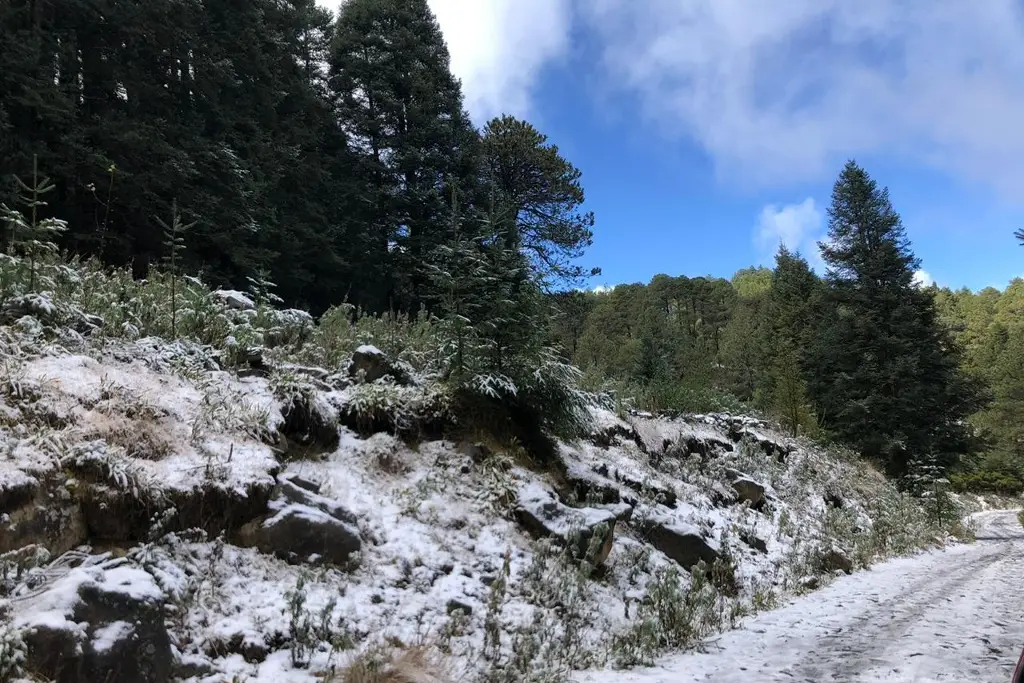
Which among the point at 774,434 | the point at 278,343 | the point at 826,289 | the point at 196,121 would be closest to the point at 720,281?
the point at 826,289

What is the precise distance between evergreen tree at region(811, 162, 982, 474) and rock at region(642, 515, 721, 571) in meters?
15.8

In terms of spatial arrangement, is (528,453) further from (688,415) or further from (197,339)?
(688,415)

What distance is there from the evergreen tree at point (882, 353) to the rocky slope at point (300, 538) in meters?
14.8

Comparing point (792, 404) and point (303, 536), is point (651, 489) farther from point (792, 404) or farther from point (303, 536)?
point (792, 404)

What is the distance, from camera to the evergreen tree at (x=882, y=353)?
775 inches

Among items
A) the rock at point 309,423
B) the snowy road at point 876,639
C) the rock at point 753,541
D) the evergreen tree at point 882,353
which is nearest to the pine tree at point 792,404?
the evergreen tree at point 882,353

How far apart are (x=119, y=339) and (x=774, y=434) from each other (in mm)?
14887

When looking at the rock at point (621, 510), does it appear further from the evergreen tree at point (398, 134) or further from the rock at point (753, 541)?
the evergreen tree at point (398, 134)

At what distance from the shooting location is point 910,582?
785 centimetres

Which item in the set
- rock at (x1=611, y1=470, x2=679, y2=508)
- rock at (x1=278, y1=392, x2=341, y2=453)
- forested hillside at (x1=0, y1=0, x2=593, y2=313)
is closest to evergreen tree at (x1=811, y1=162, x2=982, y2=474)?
forested hillside at (x1=0, y1=0, x2=593, y2=313)

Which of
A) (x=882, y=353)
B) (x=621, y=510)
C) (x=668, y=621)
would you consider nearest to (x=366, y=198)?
(x=621, y=510)

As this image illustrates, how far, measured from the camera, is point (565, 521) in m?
5.84

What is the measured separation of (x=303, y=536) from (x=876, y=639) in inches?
197

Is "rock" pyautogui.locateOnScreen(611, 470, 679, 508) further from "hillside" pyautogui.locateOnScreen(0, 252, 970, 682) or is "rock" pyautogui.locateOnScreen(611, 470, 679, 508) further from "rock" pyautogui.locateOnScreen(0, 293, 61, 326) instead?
"rock" pyautogui.locateOnScreen(0, 293, 61, 326)
